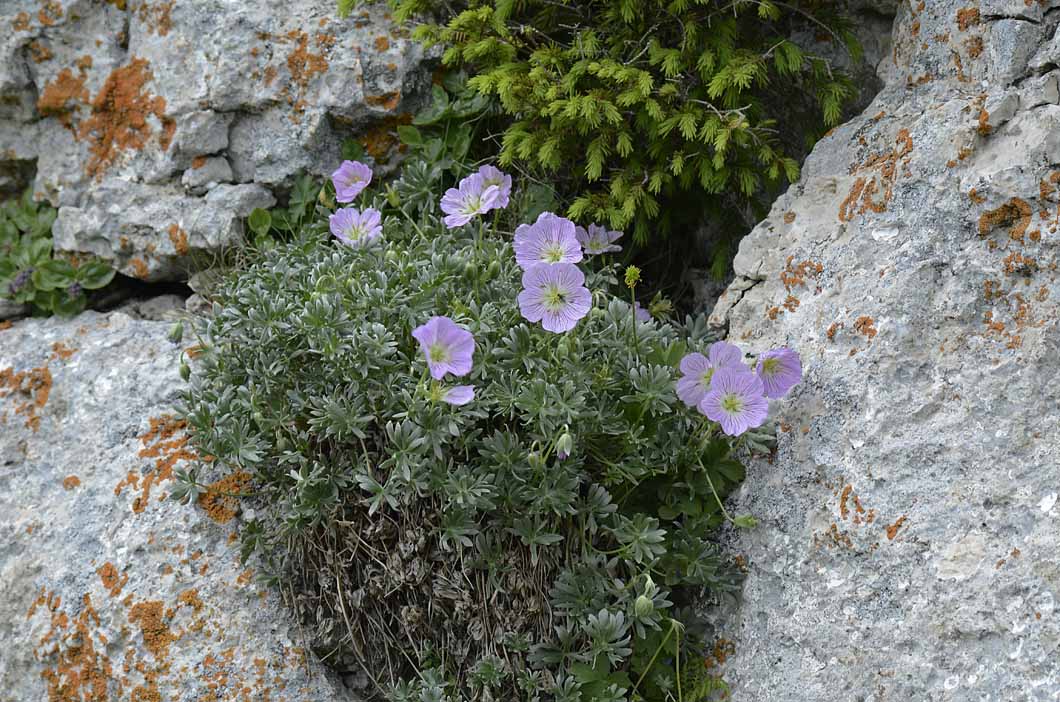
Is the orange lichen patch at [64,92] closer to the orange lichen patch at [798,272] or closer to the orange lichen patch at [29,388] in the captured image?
the orange lichen patch at [29,388]

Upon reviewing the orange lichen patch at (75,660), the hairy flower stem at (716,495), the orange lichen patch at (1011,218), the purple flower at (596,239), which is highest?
the orange lichen patch at (1011,218)

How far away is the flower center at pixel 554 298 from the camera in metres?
2.63

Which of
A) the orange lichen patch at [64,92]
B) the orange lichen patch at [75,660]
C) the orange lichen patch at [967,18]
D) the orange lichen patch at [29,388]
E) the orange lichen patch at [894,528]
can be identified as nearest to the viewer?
the orange lichen patch at [894,528]

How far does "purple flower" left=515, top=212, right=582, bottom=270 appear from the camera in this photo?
2.76 meters

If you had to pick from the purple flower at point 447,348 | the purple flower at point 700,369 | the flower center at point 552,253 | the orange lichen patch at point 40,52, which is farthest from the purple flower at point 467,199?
the orange lichen patch at point 40,52

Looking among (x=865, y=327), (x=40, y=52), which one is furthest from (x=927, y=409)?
→ (x=40, y=52)

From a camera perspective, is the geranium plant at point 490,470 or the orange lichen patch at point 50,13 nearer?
the geranium plant at point 490,470

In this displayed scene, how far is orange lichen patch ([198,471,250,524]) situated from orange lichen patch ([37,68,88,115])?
1830mm

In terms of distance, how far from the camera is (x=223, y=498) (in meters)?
2.89

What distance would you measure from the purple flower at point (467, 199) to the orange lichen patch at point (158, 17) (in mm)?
1462

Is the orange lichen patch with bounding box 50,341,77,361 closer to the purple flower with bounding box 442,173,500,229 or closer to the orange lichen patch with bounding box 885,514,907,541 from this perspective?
the purple flower with bounding box 442,173,500,229

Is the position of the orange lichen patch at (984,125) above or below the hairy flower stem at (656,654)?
above

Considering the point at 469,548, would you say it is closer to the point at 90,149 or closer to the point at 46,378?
the point at 46,378

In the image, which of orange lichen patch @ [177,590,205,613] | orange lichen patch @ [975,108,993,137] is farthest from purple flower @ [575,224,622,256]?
orange lichen patch @ [177,590,205,613]
